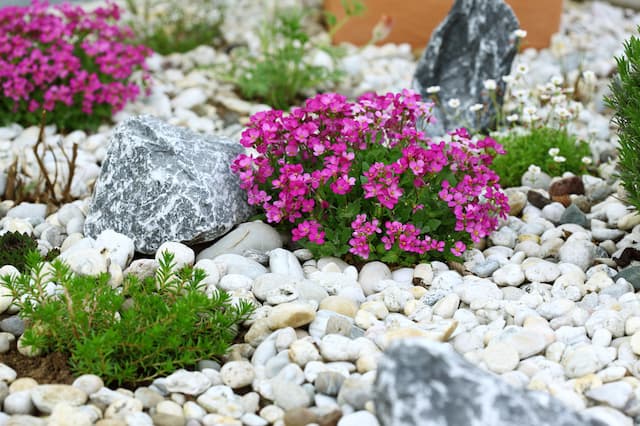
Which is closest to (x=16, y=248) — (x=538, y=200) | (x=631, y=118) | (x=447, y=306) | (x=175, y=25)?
(x=447, y=306)

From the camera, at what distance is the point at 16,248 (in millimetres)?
3961

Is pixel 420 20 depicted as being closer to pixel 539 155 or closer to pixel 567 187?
pixel 539 155

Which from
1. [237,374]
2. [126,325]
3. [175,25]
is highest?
[175,25]

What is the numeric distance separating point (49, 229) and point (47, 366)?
1288 mm

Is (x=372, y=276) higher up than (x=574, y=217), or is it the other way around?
(x=574, y=217)

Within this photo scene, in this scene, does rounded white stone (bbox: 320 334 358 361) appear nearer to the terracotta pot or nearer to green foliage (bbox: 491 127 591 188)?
green foliage (bbox: 491 127 591 188)

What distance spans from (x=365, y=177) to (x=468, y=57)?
238 centimetres

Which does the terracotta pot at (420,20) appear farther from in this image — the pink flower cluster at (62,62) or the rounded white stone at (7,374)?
the rounded white stone at (7,374)

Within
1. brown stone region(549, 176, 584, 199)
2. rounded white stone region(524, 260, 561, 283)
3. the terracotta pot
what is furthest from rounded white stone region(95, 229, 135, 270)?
the terracotta pot

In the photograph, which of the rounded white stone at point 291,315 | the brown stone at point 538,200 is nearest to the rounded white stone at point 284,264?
the rounded white stone at point 291,315

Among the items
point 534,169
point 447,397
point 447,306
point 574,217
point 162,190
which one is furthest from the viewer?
point 534,169

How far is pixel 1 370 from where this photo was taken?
3145 millimetres

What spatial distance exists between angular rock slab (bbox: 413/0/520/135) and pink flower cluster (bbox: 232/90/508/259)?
1.73 metres

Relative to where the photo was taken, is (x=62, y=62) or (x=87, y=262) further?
(x=62, y=62)
